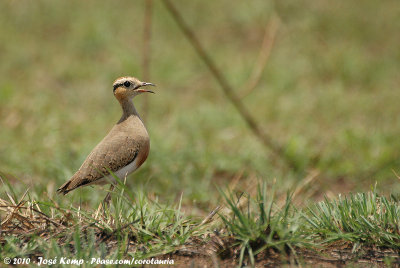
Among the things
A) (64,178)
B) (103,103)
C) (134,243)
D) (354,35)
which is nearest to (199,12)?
(354,35)

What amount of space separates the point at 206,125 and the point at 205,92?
165cm

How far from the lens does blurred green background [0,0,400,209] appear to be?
597 cm

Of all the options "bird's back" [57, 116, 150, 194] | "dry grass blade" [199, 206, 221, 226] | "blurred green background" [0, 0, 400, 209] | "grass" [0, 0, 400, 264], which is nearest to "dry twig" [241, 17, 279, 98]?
"blurred green background" [0, 0, 400, 209]

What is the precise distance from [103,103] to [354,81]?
439cm

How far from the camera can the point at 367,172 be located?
607 cm

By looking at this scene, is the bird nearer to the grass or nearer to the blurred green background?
the grass

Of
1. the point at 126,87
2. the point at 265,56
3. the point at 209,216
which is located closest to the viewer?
the point at 209,216

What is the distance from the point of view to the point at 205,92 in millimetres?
9086

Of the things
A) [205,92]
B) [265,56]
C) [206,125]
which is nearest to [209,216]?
[265,56]

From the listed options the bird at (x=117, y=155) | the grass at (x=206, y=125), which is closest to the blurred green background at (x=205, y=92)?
the grass at (x=206, y=125)

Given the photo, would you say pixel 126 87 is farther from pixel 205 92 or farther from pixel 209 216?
pixel 205 92

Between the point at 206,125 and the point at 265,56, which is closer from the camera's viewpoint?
the point at 265,56

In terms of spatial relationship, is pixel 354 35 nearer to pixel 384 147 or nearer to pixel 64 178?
pixel 384 147

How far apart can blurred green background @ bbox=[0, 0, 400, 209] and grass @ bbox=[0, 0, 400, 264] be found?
3 cm
